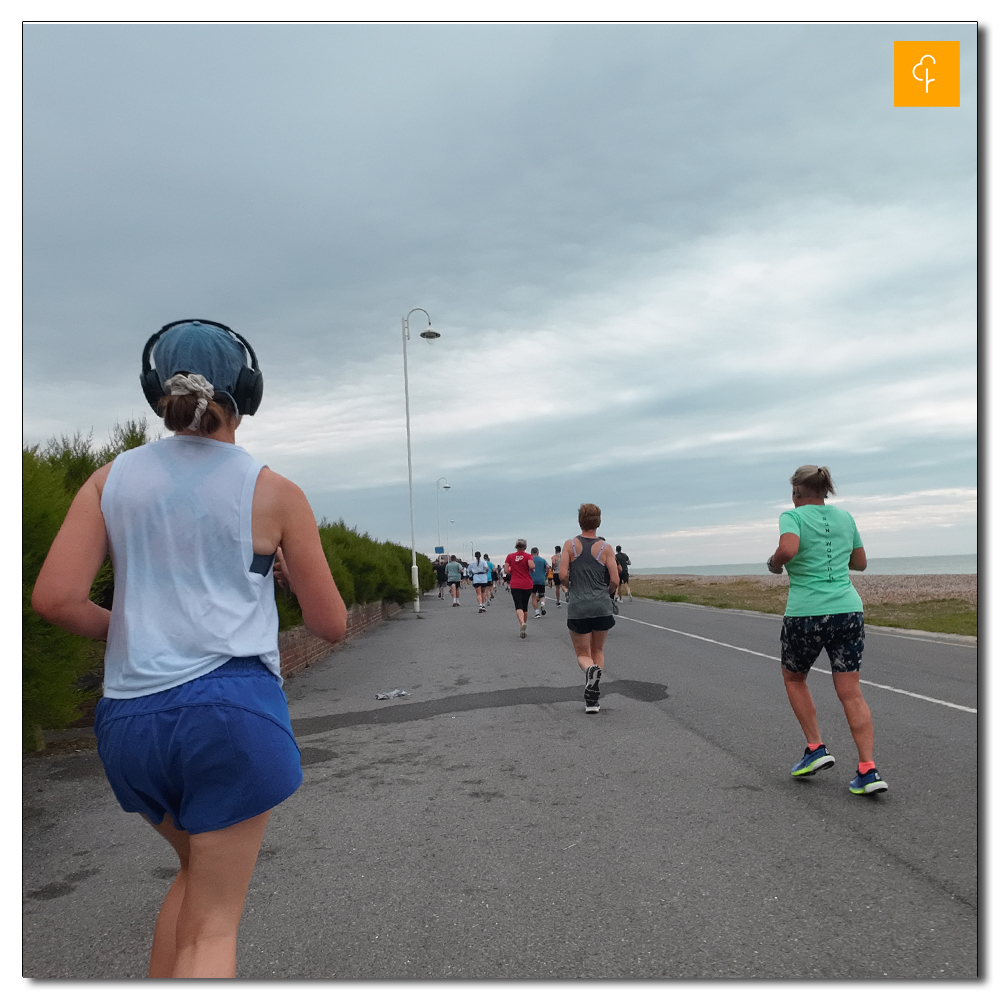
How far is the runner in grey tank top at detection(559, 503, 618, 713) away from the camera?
25.8ft

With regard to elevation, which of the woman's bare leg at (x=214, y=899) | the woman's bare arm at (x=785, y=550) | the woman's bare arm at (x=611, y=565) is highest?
the woman's bare arm at (x=785, y=550)

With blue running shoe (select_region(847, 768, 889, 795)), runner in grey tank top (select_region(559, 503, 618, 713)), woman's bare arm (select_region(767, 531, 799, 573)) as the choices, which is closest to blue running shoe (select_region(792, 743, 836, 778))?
blue running shoe (select_region(847, 768, 889, 795))

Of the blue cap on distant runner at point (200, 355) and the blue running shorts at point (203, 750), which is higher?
the blue cap on distant runner at point (200, 355)

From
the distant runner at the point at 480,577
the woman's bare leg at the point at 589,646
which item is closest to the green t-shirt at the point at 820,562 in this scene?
the woman's bare leg at the point at 589,646

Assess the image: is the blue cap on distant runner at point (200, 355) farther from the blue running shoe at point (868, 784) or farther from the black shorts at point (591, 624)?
the black shorts at point (591, 624)

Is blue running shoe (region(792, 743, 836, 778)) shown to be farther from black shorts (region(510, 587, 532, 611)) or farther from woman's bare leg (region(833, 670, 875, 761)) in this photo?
black shorts (region(510, 587, 532, 611))

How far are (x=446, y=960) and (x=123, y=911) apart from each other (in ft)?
5.25

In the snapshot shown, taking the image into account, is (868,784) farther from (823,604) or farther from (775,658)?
(775,658)

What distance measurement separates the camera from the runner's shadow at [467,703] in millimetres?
7934

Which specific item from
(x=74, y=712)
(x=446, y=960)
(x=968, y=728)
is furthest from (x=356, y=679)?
(x=446, y=960)

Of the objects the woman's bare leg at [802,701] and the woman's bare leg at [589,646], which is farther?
the woman's bare leg at [589,646]

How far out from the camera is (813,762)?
207 inches

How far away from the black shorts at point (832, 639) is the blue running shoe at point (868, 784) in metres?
0.60

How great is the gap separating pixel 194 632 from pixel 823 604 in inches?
163
